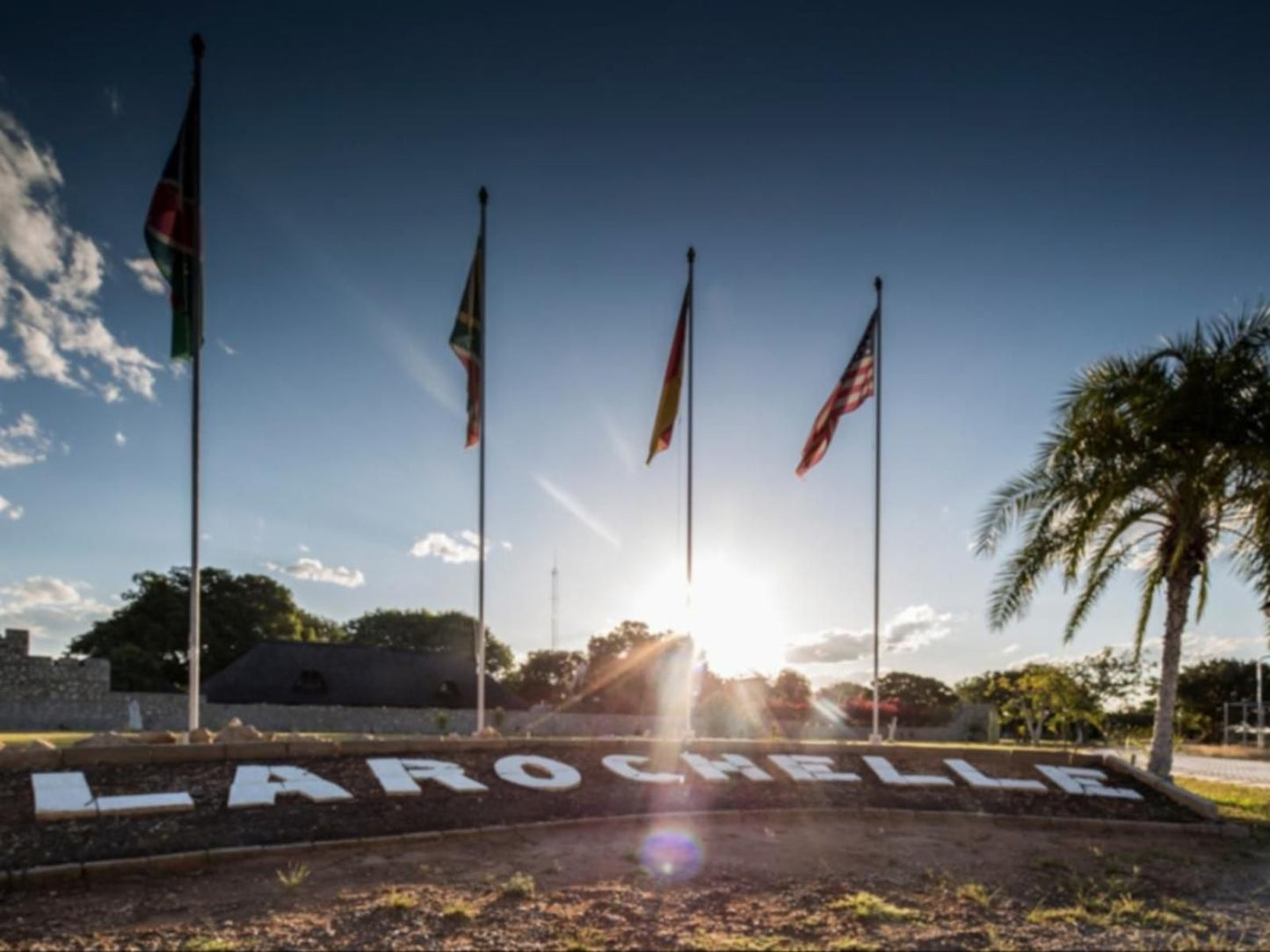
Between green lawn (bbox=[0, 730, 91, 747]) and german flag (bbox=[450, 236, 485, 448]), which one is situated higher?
german flag (bbox=[450, 236, 485, 448])

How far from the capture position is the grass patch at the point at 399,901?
5.79m

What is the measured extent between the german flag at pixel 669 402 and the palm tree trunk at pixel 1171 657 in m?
8.06

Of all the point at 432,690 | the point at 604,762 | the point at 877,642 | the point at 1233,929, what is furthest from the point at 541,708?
the point at 1233,929

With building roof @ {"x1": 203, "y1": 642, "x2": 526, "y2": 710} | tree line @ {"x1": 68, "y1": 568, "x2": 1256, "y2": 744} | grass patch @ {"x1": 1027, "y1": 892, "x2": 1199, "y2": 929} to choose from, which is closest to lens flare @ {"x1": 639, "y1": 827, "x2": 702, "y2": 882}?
grass patch @ {"x1": 1027, "y1": 892, "x2": 1199, "y2": 929}

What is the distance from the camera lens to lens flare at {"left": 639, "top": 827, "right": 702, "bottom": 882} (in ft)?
23.1

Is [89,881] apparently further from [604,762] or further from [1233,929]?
[1233,929]

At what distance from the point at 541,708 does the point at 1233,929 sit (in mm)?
37397

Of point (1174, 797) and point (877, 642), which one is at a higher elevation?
point (877, 642)

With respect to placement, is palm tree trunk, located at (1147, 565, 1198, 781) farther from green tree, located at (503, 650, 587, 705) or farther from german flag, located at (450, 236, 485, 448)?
green tree, located at (503, 650, 587, 705)

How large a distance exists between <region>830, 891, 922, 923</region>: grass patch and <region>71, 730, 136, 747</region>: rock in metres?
7.29

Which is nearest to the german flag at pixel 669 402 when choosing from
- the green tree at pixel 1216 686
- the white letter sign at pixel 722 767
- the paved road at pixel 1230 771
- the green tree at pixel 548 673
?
the white letter sign at pixel 722 767

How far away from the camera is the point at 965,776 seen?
12047 mm

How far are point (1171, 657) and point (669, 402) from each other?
8.66 metres

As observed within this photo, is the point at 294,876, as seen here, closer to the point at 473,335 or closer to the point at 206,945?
the point at 206,945
